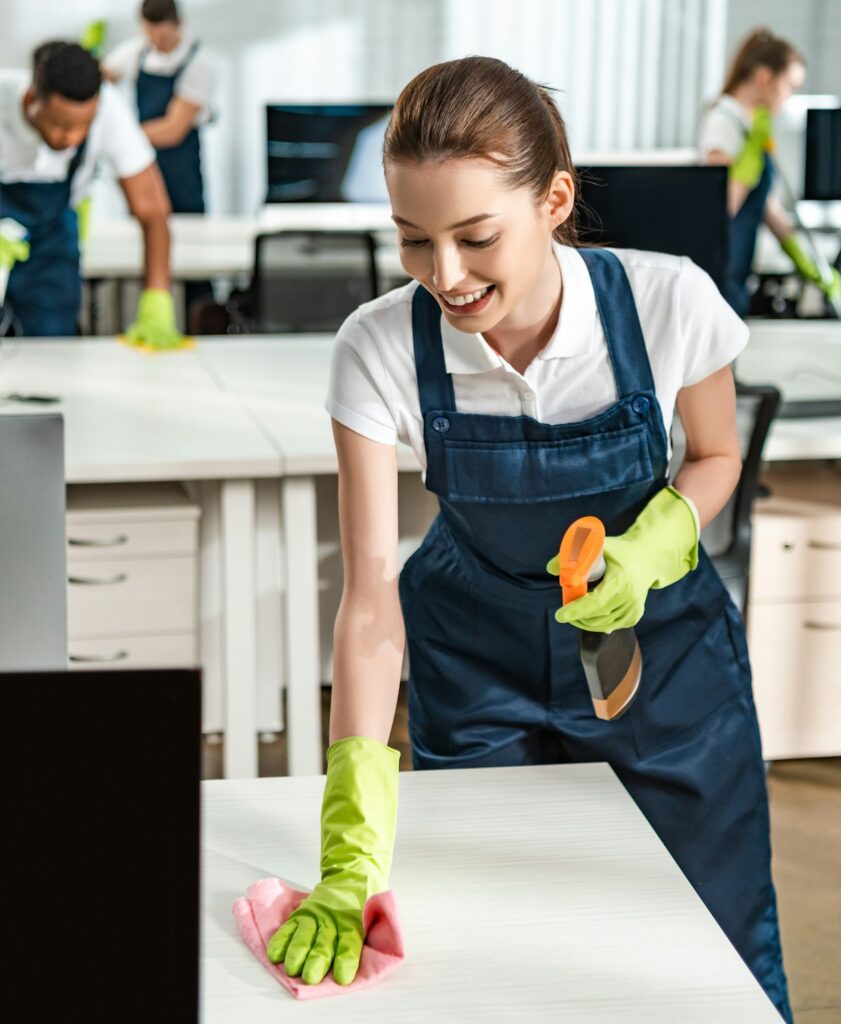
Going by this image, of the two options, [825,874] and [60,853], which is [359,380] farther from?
[825,874]

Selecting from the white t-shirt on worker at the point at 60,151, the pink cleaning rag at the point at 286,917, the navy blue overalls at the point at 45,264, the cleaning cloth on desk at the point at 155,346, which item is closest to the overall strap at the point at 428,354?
the pink cleaning rag at the point at 286,917

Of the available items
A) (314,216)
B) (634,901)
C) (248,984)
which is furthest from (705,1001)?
(314,216)

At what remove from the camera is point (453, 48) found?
785cm

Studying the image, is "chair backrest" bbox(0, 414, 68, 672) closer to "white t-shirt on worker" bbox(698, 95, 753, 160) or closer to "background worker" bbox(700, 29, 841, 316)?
"background worker" bbox(700, 29, 841, 316)

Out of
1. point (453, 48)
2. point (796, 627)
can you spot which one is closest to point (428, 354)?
point (796, 627)

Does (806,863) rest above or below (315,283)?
below

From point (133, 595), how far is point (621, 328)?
1407 mm

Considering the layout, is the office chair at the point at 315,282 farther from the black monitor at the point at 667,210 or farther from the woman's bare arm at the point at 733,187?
the black monitor at the point at 667,210

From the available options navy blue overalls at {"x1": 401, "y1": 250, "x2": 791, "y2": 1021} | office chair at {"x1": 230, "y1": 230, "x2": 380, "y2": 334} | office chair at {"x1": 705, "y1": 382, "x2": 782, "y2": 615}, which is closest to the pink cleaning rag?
navy blue overalls at {"x1": 401, "y1": 250, "x2": 791, "y2": 1021}

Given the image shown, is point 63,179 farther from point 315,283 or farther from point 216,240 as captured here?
point 216,240

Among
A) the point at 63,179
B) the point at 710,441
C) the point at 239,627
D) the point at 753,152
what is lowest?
the point at 239,627

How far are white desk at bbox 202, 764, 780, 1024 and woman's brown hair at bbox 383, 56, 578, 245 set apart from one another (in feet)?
1.91

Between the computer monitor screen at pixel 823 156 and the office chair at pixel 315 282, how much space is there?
4.09 ft

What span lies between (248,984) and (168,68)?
6.28m
